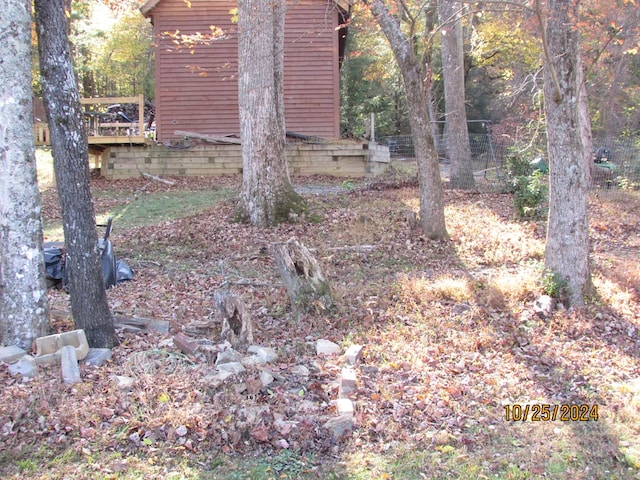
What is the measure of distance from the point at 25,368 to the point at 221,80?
50.5 feet

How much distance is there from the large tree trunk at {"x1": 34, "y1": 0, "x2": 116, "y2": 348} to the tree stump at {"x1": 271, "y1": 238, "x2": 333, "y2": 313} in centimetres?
197

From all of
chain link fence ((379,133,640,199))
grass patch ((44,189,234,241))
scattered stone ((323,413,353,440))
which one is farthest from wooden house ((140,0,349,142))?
scattered stone ((323,413,353,440))

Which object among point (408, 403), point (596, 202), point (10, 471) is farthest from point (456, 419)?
point (596, 202)

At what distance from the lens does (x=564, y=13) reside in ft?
19.6

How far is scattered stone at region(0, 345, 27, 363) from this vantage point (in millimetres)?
4484

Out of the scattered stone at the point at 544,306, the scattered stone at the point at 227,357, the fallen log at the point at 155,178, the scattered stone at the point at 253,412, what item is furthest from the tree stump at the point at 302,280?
the fallen log at the point at 155,178

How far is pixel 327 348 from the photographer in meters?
5.32

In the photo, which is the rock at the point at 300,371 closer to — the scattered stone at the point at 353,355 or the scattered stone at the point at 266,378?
the scattered stone at the point at 266,378

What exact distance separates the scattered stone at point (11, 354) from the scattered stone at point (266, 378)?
1918 mm

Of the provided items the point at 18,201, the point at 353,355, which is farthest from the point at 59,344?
the point at 353,355

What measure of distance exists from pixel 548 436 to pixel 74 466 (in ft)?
10.4

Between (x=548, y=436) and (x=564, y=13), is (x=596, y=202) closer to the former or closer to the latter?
(x=564, y=13)

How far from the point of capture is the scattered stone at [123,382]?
14.0 ft

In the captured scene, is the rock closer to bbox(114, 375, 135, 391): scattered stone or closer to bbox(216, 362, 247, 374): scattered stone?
bbox(216, 362, 247, 374): scattered stone
